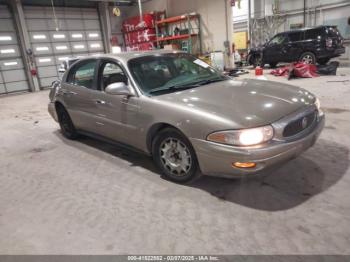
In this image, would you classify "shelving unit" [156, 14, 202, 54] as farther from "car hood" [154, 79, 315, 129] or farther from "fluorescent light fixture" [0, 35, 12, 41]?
"car hood" [154, 79, 315, 129]

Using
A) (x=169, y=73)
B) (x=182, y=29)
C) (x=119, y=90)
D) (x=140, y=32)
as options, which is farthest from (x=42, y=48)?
(x=119, y=90)

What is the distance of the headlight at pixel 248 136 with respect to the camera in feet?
7.47

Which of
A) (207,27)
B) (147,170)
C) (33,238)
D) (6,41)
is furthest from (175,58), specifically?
(6,41)

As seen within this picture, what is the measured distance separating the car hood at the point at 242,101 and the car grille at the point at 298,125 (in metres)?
0.11

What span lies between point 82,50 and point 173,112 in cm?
1394

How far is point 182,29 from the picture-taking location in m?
14.0

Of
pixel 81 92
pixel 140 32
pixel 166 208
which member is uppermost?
pixel 140 32

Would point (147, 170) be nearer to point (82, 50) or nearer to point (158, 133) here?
point (158, 133)

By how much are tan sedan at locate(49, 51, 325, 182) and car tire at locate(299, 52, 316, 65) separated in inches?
352

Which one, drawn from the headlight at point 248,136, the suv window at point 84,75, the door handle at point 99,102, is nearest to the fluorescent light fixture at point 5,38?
the suv window at point 84,75

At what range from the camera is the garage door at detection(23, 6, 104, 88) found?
13.6 m

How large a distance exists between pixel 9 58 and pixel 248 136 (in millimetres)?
13899

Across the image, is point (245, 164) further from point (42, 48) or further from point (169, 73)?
point (42, 48)

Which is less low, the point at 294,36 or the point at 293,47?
the point at 294,36
